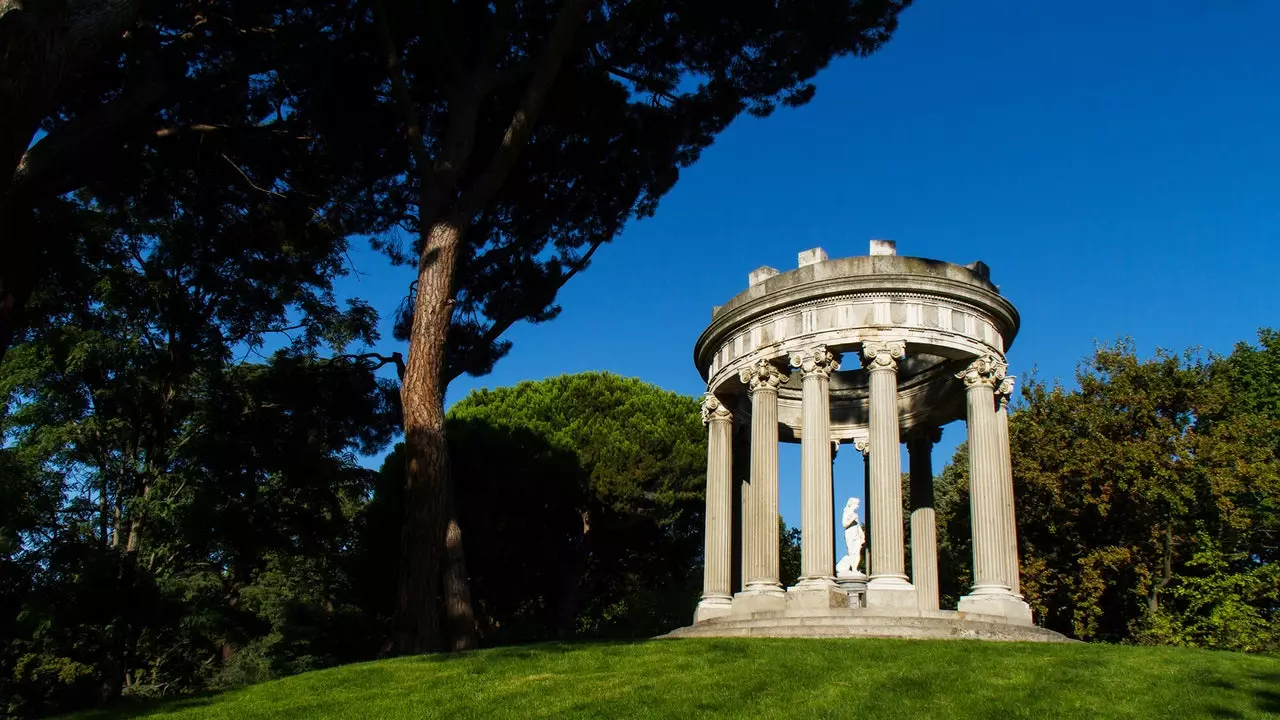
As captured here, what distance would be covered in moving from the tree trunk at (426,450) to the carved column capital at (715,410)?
27.1 feet

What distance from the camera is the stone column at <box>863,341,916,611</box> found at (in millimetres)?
20297

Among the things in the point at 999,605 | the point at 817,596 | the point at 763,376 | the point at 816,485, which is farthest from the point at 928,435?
the point at 817,596

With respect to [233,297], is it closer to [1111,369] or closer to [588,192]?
[588,192]

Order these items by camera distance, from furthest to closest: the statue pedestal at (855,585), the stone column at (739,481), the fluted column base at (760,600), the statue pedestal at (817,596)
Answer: the stone column at (739,481), the statue pedestal at (855,585), the fluted column base at (760,600), the statue pedestal at (817,596)

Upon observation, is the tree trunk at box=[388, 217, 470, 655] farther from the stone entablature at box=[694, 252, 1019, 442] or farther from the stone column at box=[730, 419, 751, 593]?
Answer: the stone column at box=[730, 419, 751, 593]

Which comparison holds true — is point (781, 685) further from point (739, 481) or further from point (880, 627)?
point (739, 481)

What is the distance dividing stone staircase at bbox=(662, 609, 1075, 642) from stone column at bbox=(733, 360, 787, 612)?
6.58 feet

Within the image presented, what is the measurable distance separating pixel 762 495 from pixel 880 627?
5.35m

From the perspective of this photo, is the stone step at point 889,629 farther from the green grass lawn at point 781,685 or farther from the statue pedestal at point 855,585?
the statue pedestal at point 855,585

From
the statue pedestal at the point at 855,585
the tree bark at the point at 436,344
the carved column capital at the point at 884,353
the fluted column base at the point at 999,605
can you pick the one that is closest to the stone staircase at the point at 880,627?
the fluted column base at the point at 999,605

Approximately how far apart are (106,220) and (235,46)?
496 cm

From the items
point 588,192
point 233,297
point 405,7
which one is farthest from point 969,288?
point 233,297

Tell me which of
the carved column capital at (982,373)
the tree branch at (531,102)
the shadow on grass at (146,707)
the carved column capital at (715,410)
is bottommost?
the shadow on grass at (146,707)

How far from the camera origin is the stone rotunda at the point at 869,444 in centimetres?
2050
